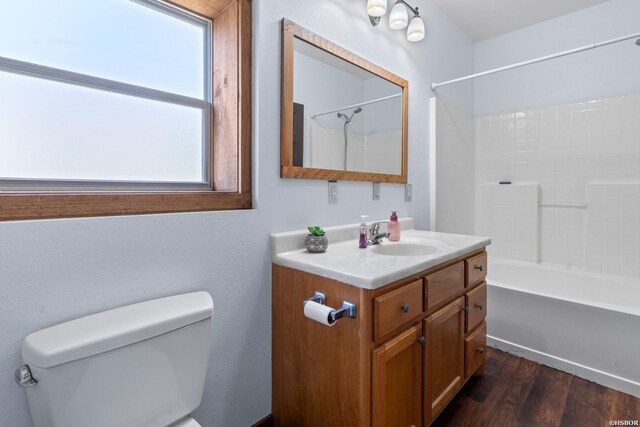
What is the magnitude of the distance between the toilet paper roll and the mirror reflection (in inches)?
26.5

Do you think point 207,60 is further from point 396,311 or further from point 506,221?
point 506,221

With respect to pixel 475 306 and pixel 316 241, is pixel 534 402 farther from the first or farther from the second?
pixel 316 241

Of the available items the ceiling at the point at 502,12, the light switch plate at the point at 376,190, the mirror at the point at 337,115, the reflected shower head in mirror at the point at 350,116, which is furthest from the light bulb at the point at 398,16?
the light switch plate at the point at 376,190

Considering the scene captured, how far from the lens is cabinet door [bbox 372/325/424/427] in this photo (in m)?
1.05

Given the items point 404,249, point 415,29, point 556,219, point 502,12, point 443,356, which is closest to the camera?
point 443,356

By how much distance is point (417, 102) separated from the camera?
2.27 m

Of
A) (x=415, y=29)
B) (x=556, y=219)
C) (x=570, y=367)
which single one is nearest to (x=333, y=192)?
(x=415, y=29)

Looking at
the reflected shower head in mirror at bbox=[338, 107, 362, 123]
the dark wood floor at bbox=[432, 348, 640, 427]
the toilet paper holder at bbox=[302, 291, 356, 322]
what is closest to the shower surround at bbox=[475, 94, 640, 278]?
the dark wood floor at bbox=[432, 348, 640, 427]

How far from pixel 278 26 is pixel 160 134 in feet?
2.19

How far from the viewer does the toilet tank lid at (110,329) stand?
75 centimetres

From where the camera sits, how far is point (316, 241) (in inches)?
54.0

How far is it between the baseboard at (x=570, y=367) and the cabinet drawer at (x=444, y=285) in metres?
0.93

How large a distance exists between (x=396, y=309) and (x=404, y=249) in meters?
0.66

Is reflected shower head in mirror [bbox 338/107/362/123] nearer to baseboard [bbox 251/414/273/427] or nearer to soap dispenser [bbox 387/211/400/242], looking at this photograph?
soap dispenser [bbox 387/211/400/242]
